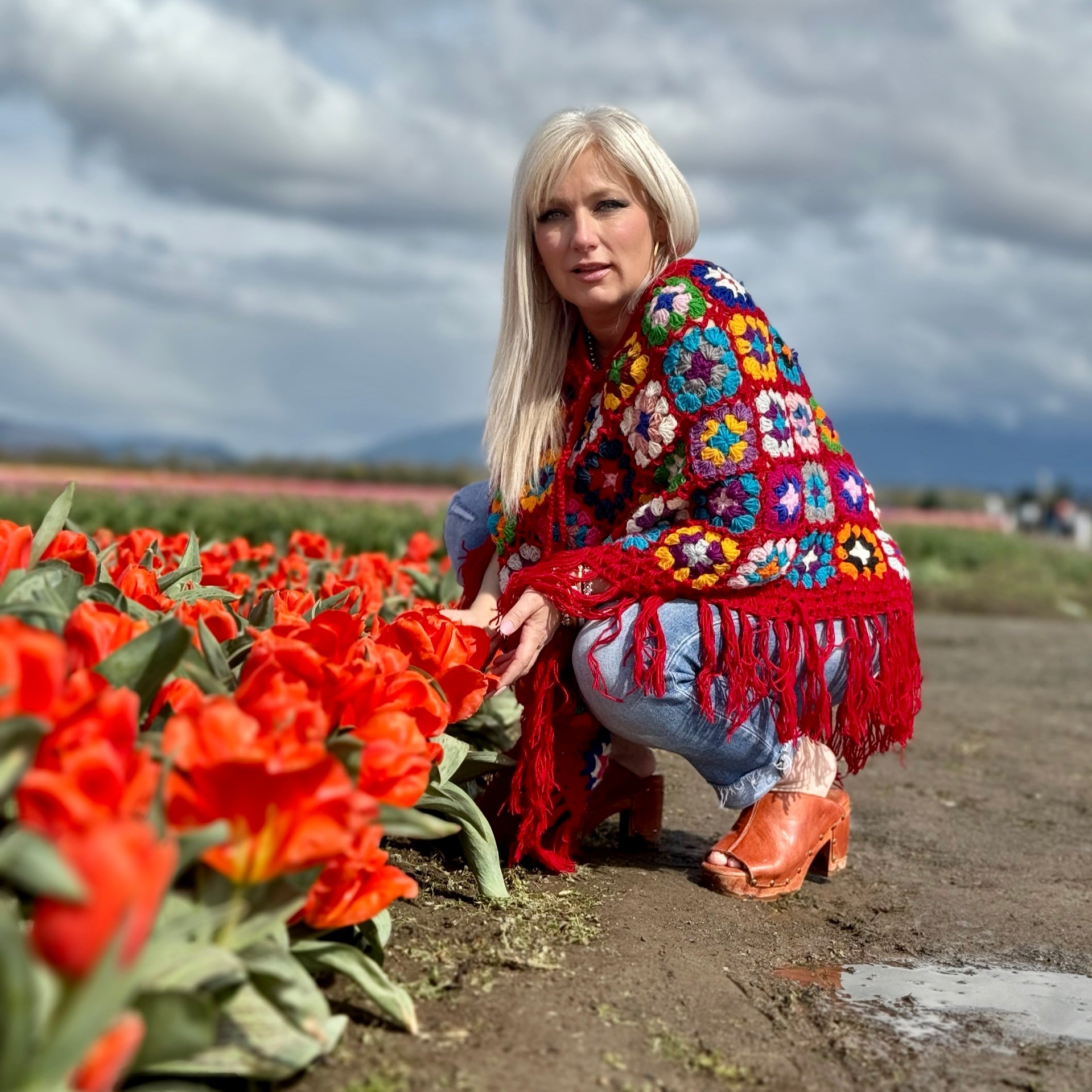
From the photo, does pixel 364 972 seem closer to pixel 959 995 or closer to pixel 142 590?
pixel 142 590

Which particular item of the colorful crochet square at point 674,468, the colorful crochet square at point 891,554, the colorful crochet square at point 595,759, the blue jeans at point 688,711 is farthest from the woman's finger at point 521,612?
the colorful crochet square at point 891,554

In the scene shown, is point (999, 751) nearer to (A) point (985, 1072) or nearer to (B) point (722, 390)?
(B) point (722, 390)

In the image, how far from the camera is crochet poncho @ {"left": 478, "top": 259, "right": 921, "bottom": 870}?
9.45 feet

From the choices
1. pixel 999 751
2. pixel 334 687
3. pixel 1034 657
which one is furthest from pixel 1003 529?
pixel 334 687

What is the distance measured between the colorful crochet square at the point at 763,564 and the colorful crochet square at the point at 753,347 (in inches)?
13.9

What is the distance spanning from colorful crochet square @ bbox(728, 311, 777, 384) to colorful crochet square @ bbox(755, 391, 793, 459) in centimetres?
4

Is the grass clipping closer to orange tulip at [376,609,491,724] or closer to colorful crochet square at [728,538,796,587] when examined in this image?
orange tulip at [376,609,491,724]

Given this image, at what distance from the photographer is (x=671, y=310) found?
2943 millimetres

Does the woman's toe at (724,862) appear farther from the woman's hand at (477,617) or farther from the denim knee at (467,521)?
the denim knee at (467,521)

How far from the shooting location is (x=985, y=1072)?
2107 mm

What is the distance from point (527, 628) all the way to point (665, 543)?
341 millimetres

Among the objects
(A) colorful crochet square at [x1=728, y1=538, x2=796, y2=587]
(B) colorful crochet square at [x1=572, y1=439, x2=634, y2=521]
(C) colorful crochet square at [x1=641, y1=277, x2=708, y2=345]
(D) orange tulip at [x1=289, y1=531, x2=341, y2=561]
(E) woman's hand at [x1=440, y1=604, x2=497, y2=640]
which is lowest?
(E) woman's hand at [x1=440, y1=604, x2=497, y2=640]

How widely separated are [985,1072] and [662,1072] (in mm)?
531

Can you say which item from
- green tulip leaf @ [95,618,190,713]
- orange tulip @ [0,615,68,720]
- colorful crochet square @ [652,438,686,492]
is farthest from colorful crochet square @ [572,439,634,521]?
orange tulip @ [0,615,68,720]
